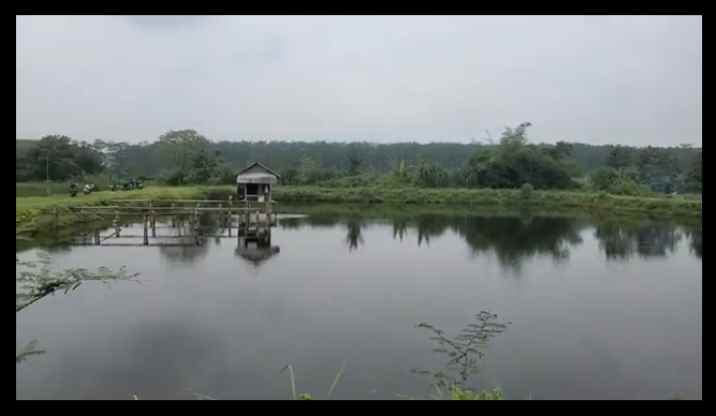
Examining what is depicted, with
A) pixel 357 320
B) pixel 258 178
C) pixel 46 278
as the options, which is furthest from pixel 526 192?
pixel 46 278

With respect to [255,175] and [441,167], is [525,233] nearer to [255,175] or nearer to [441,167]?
[255,175]

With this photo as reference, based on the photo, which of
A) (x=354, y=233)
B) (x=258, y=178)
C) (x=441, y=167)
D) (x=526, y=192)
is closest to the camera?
(x=354, y=233)

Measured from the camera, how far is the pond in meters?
5.18

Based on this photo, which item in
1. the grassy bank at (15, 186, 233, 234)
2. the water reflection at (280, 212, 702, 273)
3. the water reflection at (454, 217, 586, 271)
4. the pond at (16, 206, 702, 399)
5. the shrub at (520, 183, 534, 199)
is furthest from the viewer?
the shrub at (520, 183, 534, 199)

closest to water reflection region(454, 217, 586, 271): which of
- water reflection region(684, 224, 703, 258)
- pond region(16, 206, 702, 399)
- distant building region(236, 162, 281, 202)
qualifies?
pond region(16, 206, 702, 399)

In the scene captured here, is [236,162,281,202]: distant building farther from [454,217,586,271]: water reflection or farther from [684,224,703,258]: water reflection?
[684,224,703,258]: water reflection

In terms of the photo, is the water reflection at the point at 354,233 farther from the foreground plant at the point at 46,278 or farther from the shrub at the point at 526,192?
the shrub at the point at 526,192

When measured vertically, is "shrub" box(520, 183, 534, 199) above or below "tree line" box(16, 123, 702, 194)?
below

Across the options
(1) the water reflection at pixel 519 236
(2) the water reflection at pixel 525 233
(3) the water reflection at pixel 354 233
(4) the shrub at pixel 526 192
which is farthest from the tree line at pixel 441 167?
(3) the water reflection at pixel 354 233

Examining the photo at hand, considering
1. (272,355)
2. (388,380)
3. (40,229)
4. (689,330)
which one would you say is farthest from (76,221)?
(689,330)

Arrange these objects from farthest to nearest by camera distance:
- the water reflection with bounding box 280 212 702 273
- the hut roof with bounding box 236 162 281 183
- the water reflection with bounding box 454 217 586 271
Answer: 1. the hut roof with bounding box 236 162 281 183
2. the water reflection with bounding box 280 212 702 273
3. the water reflection with bounding box 454 217 586 271

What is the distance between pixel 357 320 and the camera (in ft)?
23.5

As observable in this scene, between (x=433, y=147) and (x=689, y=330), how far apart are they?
5299 cm

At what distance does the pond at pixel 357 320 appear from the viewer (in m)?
5.18
